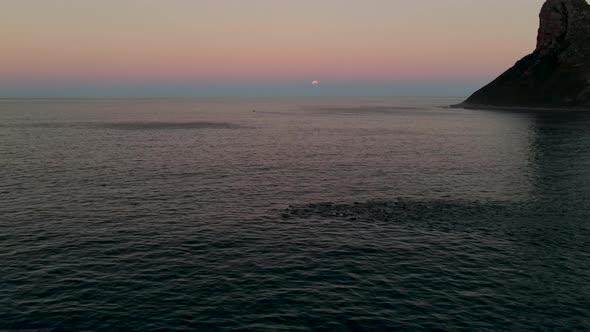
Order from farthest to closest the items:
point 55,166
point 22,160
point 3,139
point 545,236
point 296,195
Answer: point 3,139
point 22,160
point 55,166
point 296,195
point 545,236

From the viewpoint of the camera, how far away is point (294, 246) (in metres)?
49.5

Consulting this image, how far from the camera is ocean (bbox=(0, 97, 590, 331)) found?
3419 centimetres

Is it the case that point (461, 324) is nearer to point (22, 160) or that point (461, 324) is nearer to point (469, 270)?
point (469, 270)

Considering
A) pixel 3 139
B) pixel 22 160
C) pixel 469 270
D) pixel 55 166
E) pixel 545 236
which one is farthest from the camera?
pixel 3 139

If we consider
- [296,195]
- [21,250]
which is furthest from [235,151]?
[21,250]

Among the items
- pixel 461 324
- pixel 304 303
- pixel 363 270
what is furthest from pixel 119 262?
pixel 461 324

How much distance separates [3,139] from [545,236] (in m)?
164

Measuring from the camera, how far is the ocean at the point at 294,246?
34188 mm

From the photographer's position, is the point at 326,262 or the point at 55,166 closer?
the point at 326,262

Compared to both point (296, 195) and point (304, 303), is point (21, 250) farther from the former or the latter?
point (296, 195)

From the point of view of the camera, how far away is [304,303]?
118 ft

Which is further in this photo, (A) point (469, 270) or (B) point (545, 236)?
(B) point (545, 236)

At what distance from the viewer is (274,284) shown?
39500mm

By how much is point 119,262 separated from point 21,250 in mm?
11898
